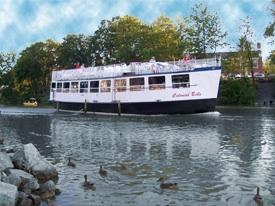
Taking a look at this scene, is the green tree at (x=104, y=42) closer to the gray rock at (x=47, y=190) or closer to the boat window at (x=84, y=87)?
the boat window at (x=84, y=87)

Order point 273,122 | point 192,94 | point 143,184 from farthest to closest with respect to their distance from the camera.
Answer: point 192,94 < point 273,122 < point 143,184

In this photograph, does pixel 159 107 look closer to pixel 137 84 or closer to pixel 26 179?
pixel 137 84

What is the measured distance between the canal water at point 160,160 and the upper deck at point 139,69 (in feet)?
50.0

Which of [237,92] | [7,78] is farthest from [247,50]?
[7,78]

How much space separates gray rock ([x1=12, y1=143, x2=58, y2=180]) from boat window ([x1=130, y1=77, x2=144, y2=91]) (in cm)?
4341

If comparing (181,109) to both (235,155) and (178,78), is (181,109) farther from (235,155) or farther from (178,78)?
(235,155)

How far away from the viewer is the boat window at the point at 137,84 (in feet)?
216

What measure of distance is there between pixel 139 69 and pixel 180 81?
20.9ft

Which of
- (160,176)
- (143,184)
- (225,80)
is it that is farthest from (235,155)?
(225,80)

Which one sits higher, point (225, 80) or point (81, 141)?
point (225, 80)

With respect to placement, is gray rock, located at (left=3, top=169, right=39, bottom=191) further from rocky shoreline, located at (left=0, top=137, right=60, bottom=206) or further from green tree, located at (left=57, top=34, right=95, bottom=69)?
green tree, located at (left=57, top=34, right=95, bottom=69)

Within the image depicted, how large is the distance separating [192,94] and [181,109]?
2.19 m

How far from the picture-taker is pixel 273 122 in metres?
52.0

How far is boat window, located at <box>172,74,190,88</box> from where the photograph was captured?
205 ft
